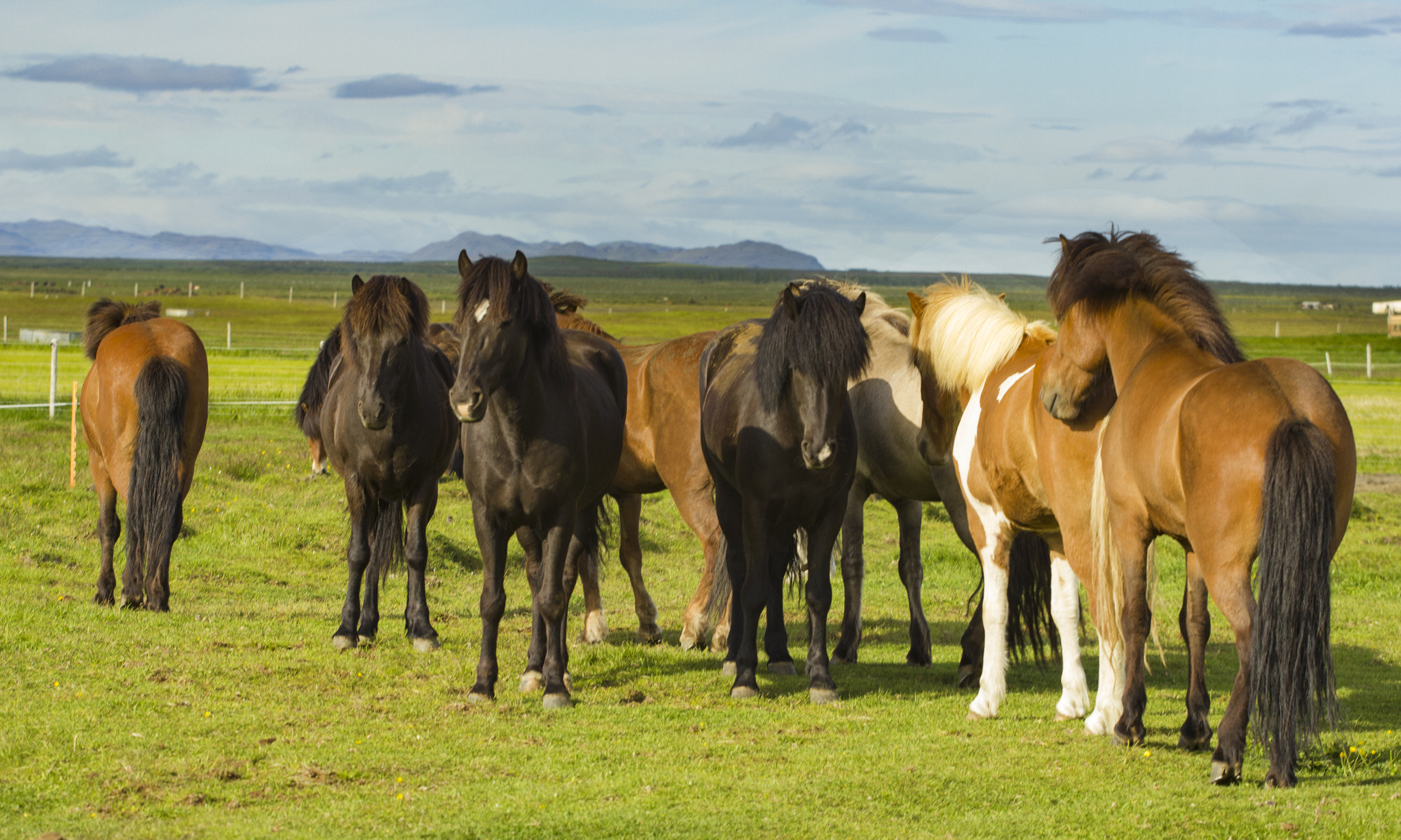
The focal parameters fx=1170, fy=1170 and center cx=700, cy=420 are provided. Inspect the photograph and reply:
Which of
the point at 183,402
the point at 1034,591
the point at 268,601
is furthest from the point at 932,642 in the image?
the point at 183,402

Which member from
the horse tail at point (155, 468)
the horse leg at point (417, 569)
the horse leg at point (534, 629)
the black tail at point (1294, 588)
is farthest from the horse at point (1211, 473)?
the horse tail at point (155, 468)

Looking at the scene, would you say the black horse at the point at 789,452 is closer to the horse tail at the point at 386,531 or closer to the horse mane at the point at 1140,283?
the horse mane at the point at 1140,283

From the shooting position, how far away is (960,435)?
6945 millimetres

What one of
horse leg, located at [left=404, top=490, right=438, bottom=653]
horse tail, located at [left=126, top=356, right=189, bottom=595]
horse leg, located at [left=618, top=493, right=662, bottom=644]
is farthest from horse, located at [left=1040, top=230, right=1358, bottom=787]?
horse tail, located at [left=126, top=356, right=189, bottom=595]

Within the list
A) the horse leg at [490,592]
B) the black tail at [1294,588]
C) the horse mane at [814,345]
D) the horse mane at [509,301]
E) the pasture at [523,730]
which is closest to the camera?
the black tail at [1294,588]

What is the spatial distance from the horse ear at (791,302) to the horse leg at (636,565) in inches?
114

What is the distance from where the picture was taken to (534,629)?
6863mm

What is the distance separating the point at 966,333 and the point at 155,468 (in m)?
5.92

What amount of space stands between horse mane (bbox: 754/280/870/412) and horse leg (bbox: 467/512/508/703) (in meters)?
1.75

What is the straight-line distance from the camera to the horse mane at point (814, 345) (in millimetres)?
6520

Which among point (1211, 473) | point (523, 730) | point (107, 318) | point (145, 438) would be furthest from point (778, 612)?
point (107, 318)

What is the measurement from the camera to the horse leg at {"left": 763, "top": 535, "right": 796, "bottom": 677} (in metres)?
7.27

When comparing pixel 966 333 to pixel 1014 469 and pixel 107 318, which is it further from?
pixel 107 318

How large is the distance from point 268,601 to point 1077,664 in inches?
261
